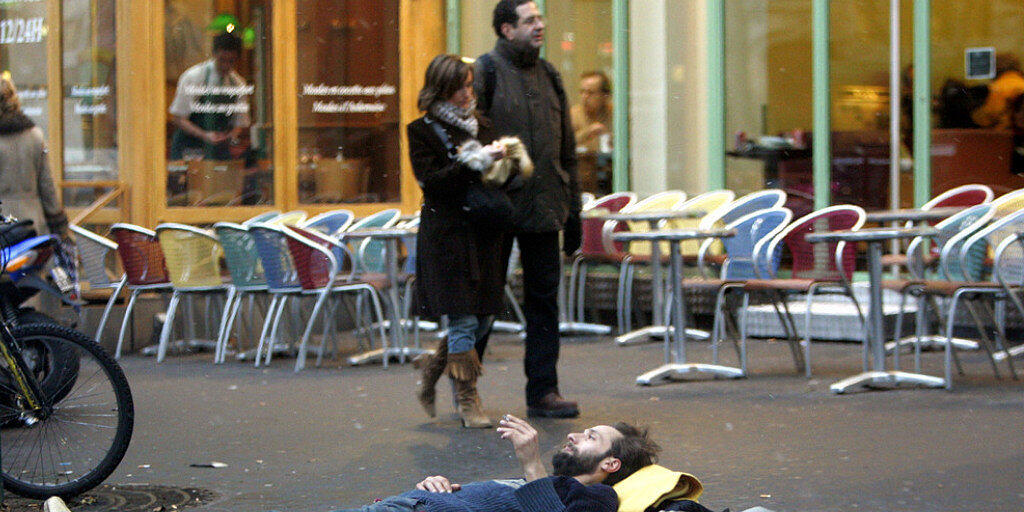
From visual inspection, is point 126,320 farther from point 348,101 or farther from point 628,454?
point 628,454

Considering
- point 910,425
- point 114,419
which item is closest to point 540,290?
point 910,425

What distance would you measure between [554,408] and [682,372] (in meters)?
1.93

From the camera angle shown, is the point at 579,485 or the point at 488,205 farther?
the point at 488,205

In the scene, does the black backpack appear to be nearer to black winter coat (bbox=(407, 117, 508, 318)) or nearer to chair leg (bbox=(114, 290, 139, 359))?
black winter coat (bbox=(407, 117, 508, 318))

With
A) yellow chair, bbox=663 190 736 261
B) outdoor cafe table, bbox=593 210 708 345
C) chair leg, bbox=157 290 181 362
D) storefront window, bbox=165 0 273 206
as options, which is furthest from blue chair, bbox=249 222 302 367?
yellow chair, bbox=663 190 736 261

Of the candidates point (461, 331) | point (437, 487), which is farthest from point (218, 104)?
point (437, 487)

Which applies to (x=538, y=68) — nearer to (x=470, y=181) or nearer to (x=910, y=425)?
(x=470, y=181)

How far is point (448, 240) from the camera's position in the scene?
693cm

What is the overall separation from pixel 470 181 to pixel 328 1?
781cm

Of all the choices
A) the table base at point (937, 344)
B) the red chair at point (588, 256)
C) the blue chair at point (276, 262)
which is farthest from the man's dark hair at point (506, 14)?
the red chair at point (588, 256)

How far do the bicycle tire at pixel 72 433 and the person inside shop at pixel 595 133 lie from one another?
8.66 m

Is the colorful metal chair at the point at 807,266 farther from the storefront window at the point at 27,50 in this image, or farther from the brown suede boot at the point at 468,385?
the storefront window at the point at 27,50

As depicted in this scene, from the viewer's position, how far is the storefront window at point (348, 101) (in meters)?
14.0

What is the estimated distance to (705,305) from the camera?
11.8m
